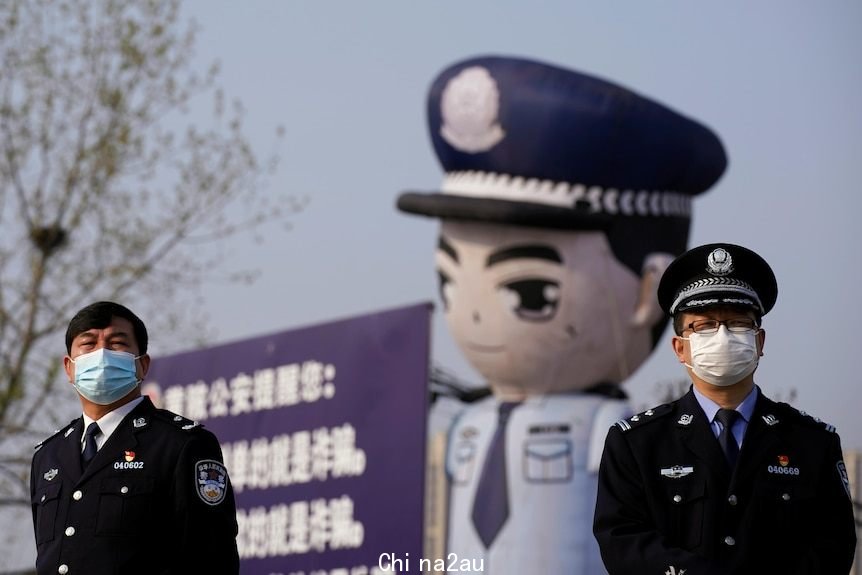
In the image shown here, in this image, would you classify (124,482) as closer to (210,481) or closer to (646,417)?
(210,481)

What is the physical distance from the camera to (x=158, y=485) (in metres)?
4.53

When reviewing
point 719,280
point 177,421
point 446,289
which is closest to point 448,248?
point 446,289

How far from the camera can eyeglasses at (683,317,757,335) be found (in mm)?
3918

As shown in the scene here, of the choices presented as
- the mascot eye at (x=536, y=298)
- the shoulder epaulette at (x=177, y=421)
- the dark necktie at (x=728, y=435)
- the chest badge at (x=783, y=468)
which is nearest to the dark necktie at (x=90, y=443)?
the shoulder epaulette at (x=177, y=421)

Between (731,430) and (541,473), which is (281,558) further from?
(731,430)

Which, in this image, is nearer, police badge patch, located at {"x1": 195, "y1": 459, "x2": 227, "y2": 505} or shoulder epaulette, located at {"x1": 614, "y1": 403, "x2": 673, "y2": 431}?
shoulder epaulette, located at {"x1": 614, "y1": 403, "x2": 673, "y2": 431}

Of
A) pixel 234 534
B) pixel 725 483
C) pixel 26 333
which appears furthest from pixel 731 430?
pixel 26 333

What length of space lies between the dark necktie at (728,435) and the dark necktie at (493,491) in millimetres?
5590

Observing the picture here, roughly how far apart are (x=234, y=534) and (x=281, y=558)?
21.7 ft

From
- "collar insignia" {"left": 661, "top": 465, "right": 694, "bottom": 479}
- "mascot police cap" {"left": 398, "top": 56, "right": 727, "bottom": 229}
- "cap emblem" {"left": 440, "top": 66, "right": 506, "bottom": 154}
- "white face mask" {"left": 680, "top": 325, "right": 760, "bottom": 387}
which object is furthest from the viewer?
"cap emblem" {"left": 440, "top": 66, "right": 506, "bottom": 154}

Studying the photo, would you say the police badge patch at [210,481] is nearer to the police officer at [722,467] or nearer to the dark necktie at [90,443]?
the dark necktie at [90,443]

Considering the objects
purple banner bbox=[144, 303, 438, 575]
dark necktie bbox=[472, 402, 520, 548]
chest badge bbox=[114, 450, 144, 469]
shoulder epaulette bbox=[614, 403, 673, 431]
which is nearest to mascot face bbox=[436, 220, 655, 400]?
dark necktie bbox=[472, 402, 520, 548]

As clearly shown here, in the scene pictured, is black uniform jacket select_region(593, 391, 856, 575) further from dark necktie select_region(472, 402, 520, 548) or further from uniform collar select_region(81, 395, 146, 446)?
dark necktie select_region(472, 402, 520, 548)

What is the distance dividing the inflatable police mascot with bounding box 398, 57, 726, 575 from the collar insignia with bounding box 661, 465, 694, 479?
5.38 metres
